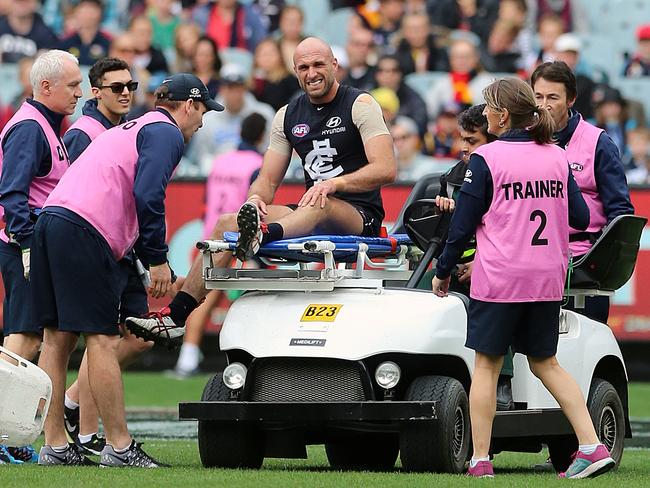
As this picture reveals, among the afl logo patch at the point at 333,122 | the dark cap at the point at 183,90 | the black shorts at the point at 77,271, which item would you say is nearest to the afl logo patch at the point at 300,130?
the afl logo patch at the point at 333,122

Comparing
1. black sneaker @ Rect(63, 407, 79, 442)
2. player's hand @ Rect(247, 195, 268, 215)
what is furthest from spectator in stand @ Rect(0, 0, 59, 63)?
Result: player's hand @ Rect(247, 195, 268, 215)

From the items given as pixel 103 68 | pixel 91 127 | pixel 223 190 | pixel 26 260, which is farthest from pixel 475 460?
pixel 223 190

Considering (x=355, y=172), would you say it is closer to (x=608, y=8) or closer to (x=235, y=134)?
(x=235, y=134)

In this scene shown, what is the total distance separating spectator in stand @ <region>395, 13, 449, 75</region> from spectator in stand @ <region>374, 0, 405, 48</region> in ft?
1.61

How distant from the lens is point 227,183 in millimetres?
15125

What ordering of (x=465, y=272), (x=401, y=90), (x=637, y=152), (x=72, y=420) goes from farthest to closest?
(x=401, y=90), (x=637, y=152), (x=72, y=420), (x=465, y=272)

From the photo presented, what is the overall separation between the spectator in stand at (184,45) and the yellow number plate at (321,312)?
1087cm

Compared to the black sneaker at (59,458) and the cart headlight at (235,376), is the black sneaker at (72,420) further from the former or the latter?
the cart headlight at (235,376)

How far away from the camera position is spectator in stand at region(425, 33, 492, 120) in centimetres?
1750

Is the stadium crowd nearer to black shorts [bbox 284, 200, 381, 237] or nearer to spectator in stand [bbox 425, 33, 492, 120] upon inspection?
spectator in stand [bbox 425, 33, 492, 120]

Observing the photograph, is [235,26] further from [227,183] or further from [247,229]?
[247,229]

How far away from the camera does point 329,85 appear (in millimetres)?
8617

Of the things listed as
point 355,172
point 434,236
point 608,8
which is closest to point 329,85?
point 355,172

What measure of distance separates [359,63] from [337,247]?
34.5ft
